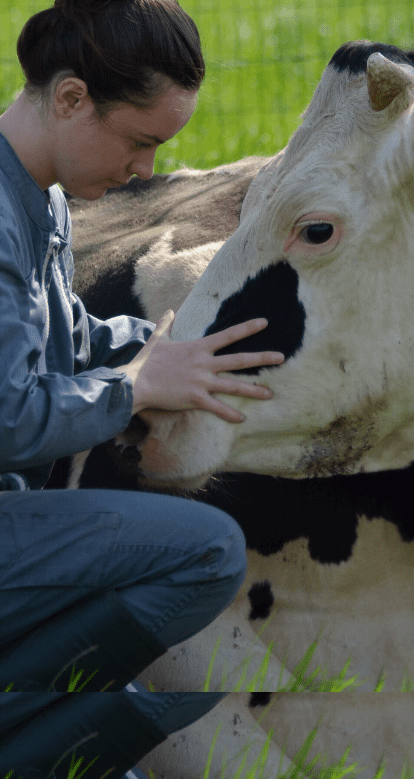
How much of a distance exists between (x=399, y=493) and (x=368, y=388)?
64cm

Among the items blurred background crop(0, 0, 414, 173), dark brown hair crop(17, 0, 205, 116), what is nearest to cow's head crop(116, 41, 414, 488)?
dark brown hair crop(17, 0, 205, 116)

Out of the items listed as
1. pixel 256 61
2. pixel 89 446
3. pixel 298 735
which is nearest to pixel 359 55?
pixel 89 446

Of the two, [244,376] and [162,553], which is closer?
[162,553]

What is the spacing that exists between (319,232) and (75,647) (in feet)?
3.70

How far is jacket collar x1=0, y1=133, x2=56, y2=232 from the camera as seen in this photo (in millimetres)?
2303

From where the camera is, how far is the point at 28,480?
2.50 m

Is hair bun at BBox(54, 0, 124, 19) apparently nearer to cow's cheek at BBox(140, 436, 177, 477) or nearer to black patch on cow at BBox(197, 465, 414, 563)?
cow's cheek at BBox(140, 436, 177, 477)

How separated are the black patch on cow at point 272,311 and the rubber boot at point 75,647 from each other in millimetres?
684

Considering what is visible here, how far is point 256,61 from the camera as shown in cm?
794

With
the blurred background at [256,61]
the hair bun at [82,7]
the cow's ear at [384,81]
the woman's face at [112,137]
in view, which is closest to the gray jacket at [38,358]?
the woman's face at [112,137]

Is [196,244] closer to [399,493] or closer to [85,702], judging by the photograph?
[399,493]

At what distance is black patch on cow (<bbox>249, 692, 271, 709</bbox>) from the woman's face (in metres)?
1.58

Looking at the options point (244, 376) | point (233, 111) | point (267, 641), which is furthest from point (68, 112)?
point (233, 111)

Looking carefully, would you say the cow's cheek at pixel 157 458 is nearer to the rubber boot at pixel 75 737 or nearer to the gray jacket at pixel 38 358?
the gray jacket at pixel 38 358
